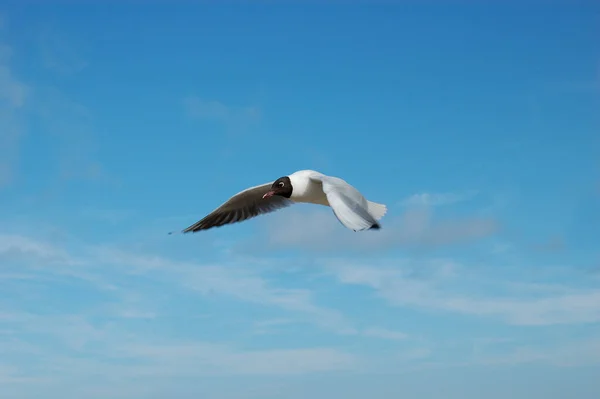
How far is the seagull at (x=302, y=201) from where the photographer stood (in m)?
7.18

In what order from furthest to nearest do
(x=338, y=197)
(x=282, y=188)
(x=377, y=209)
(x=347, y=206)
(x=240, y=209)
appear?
(x=240, y=209) < (x=377, y=209) < (x=282, y=188) < (x=338, y=197) < (x=347, y=206)

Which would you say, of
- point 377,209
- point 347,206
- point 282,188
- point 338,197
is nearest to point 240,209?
point 282,188

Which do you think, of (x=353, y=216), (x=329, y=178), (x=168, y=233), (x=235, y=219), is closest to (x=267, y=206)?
(x=235, y=219)

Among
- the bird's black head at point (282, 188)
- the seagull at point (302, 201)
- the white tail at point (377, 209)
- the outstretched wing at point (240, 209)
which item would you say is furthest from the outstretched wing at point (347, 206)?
the outstretched wing at point (240, 209)

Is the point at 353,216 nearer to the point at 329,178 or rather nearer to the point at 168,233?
the point at 329,178

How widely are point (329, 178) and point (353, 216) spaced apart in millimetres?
1628

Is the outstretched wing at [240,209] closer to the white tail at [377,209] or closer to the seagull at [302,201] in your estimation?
the seagull at [302,201]

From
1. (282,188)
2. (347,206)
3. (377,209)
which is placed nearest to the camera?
(347,206)

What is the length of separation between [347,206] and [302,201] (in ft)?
8.48

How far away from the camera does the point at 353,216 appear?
7.10 m

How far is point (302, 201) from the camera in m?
9.92

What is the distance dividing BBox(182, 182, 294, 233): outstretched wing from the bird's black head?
0.52m

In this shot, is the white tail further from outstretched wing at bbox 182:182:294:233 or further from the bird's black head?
outstretched wing at bbox 182:182:294:233

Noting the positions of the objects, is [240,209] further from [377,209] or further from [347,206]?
[347,206]
